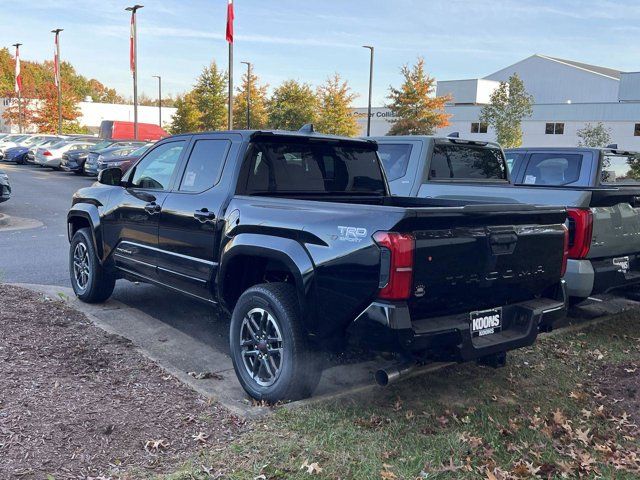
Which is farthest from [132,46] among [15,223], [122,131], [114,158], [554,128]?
[554,128]

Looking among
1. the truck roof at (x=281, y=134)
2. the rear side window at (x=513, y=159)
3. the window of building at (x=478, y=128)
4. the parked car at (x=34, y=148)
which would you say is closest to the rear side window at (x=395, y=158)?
the rear side window at (x=513, y=159)

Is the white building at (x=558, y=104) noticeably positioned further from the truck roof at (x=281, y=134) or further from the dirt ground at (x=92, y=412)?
the dirt ground at (x=92, y=412)

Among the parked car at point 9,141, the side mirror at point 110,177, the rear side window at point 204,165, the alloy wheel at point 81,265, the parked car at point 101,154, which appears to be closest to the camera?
the rear side window at point 204,165

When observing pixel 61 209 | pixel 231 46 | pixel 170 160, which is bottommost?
pixel 61 209

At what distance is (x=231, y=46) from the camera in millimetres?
25891

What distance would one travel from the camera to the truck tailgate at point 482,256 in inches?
149

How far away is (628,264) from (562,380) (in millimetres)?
1727

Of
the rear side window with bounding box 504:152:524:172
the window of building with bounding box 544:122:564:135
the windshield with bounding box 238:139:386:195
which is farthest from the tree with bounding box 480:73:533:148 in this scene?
the windshield with bounding box 238:139:386:195

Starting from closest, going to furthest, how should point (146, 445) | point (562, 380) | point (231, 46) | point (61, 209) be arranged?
point (146, 445)
point (562, 380)
point (61, 209)
point (231, 46)

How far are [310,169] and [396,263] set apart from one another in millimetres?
2006

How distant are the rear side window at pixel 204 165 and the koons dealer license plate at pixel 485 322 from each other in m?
2.34

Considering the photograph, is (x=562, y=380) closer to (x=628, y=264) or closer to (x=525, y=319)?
(x=525, y=319)

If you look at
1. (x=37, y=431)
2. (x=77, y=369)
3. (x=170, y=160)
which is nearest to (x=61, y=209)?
(x=170, y=160)

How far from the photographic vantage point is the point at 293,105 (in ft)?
154
